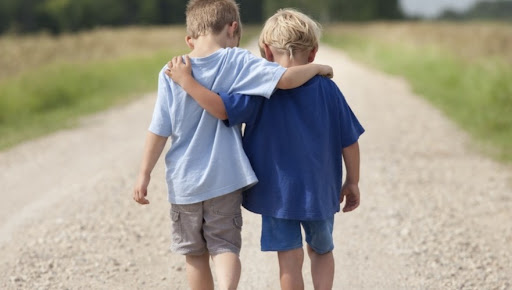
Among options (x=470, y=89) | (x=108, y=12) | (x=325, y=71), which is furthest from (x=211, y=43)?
(x=108, y=12)

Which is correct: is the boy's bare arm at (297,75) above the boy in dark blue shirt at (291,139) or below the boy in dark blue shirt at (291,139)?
above

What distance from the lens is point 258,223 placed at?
5.23m

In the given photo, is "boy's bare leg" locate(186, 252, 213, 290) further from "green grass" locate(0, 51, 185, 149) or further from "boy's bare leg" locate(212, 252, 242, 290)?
"green grass" locate(0, 51, 185, 149)

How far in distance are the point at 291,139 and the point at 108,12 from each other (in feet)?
214

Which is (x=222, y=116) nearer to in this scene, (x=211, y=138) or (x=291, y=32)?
(x=211, y=138)

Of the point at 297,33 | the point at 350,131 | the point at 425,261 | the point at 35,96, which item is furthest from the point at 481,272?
the point at 35,96

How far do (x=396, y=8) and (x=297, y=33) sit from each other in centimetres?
9624

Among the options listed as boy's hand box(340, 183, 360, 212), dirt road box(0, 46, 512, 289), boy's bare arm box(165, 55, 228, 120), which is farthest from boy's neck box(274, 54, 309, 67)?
dirt road box(0, 46, 512, 289)

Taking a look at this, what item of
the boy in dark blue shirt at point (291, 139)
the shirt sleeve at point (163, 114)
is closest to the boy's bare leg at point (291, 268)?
the boy in dark blue shirt at point (291, 139)

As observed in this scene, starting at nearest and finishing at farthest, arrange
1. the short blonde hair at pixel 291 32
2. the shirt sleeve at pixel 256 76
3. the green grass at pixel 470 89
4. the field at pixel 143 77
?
the shirt sleeve at pixel 256 76 → the short blonde hair at pixel 291 32 → the green grass at pixel 470 89 → the field at pixel 143 77

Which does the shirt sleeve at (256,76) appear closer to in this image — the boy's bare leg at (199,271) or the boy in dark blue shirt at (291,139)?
the boy in dark blue shirt at (291,139)

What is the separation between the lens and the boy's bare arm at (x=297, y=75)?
290 centimetres

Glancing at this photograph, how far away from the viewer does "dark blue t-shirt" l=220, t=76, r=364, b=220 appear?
2.97m

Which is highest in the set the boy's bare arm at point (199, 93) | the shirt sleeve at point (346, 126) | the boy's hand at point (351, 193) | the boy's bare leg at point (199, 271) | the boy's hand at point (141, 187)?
the boy's bare arm at point (199, 93)
